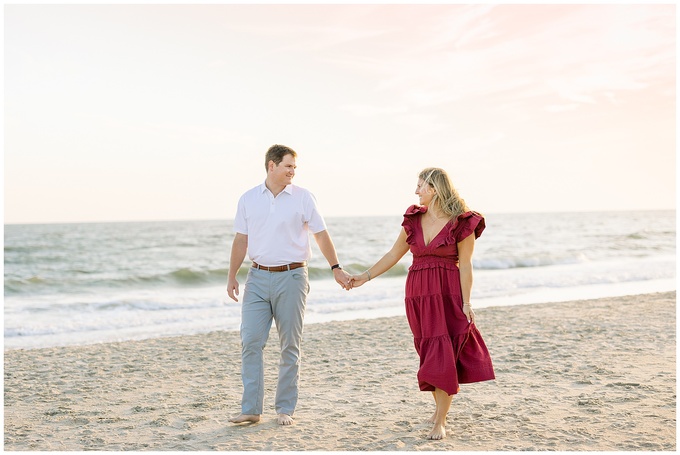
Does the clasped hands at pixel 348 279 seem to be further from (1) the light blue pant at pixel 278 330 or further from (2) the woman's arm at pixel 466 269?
(2) the woman's arm at pixel 466 269

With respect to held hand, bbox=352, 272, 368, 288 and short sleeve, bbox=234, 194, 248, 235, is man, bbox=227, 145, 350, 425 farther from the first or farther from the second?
held hand, bbox=352, 272, 368, 288

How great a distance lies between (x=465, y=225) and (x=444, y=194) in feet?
0.81

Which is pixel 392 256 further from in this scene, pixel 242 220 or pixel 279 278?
pixel 242 220

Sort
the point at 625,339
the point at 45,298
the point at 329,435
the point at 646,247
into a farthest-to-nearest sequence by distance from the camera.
→ the point at 646,247 → the point at 45,298 → the point at 625,339 → the point at 329,435

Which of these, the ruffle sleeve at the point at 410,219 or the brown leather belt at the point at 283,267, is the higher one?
the ruffle sleeve at the point at 410,219

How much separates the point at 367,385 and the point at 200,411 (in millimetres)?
1508

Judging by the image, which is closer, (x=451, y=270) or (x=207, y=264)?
(x=451, y=270)

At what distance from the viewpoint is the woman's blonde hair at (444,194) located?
14.9ft

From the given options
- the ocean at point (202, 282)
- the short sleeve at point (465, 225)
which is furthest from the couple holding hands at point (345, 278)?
the ocean at point (202, 282)

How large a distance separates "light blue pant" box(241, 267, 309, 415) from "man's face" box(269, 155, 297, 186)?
629 millimetres

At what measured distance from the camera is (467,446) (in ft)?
14.3

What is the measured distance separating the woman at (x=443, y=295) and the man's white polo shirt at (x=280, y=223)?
0.68 metres

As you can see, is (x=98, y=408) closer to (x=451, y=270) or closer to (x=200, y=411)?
(x=200, y=411)

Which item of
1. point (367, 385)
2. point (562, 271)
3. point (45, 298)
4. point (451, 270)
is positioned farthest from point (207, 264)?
point (451, 270)
